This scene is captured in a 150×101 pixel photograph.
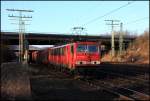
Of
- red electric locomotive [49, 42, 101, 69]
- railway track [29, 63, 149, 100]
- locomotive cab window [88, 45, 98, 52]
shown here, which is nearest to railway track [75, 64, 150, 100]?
railway track [29, 63, 149, 100]

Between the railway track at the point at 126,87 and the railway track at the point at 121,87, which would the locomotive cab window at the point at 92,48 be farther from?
the railway track at the point at 126,87

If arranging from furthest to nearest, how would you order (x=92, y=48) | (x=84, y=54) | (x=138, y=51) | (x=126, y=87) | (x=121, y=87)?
(x=138, y=51) → (x=92, y=48) → (x=84, y=54) → (x=126, y=87) → (x=121, y=87)

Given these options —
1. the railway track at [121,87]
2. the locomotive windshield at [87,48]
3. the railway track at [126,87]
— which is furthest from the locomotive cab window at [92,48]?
the railway track at [126,87]

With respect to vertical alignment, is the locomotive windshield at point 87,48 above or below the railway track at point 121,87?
above

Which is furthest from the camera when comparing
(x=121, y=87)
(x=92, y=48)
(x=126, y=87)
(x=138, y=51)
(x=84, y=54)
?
(x=138, y=51)

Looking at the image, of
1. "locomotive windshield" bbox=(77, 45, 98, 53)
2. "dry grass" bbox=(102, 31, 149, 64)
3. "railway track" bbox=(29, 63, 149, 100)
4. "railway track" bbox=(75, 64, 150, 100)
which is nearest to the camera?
"railway track" bbox=(29, 63, 149, 100)

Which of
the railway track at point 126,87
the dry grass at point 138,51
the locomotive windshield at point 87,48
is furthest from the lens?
the dry grass at point 138,51

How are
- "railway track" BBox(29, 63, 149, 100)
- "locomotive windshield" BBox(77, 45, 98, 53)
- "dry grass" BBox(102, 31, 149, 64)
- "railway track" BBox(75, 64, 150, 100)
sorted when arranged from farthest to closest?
"dry grass" BBox(102, 31, 149, 64), "locomotive windshield" BBox(77, 45, 98, 53), "railway track" BBox(75, 64, 150, 100), "railway track" BBox(29, 63, 149, 100)

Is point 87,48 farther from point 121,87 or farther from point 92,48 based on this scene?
point 121,87

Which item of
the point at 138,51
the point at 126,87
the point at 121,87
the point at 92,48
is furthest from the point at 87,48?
the point at 138,51

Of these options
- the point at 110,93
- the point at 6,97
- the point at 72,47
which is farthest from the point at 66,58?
the point at 6,97

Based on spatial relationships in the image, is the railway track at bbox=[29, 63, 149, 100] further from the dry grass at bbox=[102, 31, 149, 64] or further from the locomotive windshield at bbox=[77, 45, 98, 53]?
the dry grass at bbox=[102, 31, 149, 64]

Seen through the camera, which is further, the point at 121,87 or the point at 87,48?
the point at 87,48

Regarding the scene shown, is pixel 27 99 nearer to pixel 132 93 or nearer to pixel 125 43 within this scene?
pixel 132 93
